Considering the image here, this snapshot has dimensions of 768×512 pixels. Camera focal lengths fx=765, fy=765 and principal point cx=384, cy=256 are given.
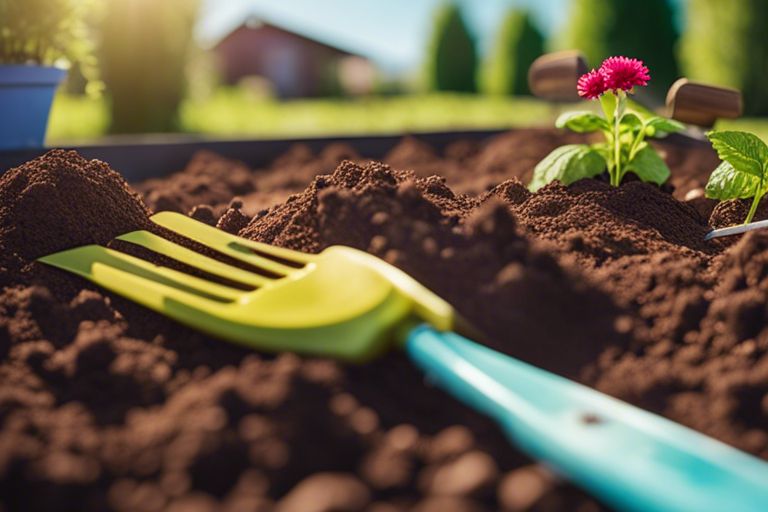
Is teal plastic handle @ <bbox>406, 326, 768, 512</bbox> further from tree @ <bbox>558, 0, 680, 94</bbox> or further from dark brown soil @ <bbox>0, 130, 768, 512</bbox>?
tree @ <bbox>558, 0, 680, 94</bbox>

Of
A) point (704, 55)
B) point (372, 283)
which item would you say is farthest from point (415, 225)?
point (704, 55)

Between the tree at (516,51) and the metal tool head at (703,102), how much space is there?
38.0 feet

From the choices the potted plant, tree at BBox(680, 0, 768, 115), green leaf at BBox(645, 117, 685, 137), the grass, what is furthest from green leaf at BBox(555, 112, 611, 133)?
tree at BBox(680, 0, 768, 115)

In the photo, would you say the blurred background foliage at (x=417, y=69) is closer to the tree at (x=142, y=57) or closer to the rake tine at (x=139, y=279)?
the tree at (x=142, y=57)

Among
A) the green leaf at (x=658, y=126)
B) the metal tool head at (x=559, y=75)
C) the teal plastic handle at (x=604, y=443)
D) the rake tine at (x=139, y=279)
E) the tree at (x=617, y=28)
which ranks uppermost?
the tree at (x=617, y=28)

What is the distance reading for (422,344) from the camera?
4.15 feet

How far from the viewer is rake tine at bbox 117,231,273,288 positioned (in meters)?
1.59

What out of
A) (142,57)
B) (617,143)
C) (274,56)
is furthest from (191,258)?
(274,56)

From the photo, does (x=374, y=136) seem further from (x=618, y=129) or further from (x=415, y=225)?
(x=415, y=225)

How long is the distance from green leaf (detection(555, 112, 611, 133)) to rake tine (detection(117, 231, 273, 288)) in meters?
1.18

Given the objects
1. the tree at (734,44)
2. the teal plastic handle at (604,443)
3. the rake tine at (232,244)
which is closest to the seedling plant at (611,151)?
the rake tine at (232,244)

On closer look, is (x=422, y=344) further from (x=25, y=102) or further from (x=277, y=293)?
(x=25, y=102)

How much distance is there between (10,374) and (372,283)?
65cm

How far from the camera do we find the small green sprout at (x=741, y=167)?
6.85 ft
